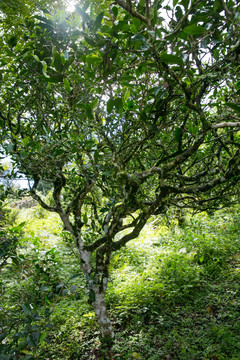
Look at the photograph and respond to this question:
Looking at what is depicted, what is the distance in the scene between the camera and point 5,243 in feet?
4.54

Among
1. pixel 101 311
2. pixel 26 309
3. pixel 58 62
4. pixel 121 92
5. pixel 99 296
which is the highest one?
pixel 121 92

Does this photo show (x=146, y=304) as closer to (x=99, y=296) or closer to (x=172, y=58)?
(x=99, y=296)

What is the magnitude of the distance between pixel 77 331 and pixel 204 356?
1498 millimetres

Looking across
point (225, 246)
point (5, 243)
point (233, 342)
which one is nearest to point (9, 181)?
point (5, 243)

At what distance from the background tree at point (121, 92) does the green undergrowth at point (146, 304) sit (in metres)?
0.37

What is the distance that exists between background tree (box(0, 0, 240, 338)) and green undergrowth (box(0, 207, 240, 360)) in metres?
0.37

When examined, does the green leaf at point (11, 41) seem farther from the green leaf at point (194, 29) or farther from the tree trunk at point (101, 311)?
the tree trunk at point (101, 311)

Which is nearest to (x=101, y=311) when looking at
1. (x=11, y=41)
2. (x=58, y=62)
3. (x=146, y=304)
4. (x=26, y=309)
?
(x=146, y=304)

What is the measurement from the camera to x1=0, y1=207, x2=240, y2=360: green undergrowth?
1781mm

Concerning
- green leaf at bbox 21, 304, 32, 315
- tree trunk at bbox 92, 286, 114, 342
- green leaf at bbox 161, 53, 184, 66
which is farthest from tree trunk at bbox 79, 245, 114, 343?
green leaf at bbox 161, 53, 184, 66

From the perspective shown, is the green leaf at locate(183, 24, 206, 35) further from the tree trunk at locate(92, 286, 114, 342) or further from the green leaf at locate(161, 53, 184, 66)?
the tree trunk at locate(92, 286, 114, 342)

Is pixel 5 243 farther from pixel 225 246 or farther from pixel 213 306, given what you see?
pixel 225 246

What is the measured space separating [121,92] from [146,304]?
268 cm

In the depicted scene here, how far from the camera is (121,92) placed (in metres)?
1.83
